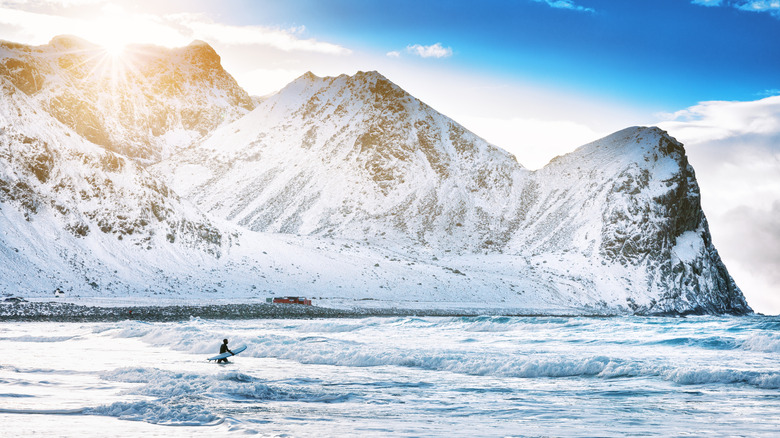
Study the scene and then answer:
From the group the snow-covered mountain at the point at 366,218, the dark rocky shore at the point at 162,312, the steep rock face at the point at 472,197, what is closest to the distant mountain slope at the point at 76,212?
the snow-covered mountain at the point at 366,218

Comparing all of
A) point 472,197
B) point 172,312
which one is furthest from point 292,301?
point 472,197

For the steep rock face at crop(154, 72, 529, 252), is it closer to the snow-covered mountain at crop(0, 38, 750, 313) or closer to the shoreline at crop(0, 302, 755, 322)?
the snow-covered mountain at crop(0, 38, 750, 313)

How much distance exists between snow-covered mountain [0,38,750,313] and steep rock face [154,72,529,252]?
503 millimetres

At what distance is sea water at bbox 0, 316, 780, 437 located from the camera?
14125 millimetres

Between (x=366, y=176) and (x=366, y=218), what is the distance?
17.7m

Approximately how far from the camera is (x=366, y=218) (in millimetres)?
153375

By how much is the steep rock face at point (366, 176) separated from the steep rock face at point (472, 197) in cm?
39

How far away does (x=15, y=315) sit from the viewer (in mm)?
47781

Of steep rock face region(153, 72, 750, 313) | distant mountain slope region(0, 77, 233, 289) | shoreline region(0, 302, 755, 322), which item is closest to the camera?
shoreline region(0, 302, 755, 322)

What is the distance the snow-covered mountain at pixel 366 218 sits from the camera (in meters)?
80.4

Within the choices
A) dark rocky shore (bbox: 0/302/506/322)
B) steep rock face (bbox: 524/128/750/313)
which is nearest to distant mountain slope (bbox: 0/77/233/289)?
dark rocky shore (bbox: 0/302/506/322)

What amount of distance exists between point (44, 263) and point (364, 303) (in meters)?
37.1

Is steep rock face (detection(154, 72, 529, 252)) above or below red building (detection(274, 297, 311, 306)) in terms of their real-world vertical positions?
above

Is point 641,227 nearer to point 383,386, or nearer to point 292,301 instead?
point 292,301
